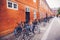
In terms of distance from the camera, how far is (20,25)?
2035 mm

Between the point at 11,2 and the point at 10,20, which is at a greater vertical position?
the point at 11,2

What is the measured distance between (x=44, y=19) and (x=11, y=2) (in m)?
1.65

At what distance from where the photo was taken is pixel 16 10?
207 centimetres

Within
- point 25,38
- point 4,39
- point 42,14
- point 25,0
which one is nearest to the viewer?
point 4,39

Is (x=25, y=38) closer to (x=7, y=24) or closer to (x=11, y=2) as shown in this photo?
(x=7, y=24)

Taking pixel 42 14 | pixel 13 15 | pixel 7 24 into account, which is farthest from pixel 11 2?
pixel 42 14

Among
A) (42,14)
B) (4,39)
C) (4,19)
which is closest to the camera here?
(4,39)

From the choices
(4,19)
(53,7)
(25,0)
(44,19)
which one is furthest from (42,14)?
(4,19)

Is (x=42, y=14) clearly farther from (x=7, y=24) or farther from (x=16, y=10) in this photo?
(x=7, y=24)

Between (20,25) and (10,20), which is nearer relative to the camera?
(10,20)

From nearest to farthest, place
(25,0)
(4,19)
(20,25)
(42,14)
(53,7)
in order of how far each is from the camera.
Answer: (4,19), (20,25), (25,0), (53,7), (42,14)

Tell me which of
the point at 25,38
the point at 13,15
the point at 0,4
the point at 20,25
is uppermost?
the point at 0,4

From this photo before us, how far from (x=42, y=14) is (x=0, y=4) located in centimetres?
183

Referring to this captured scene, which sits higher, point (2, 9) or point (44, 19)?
point (2, 9)
